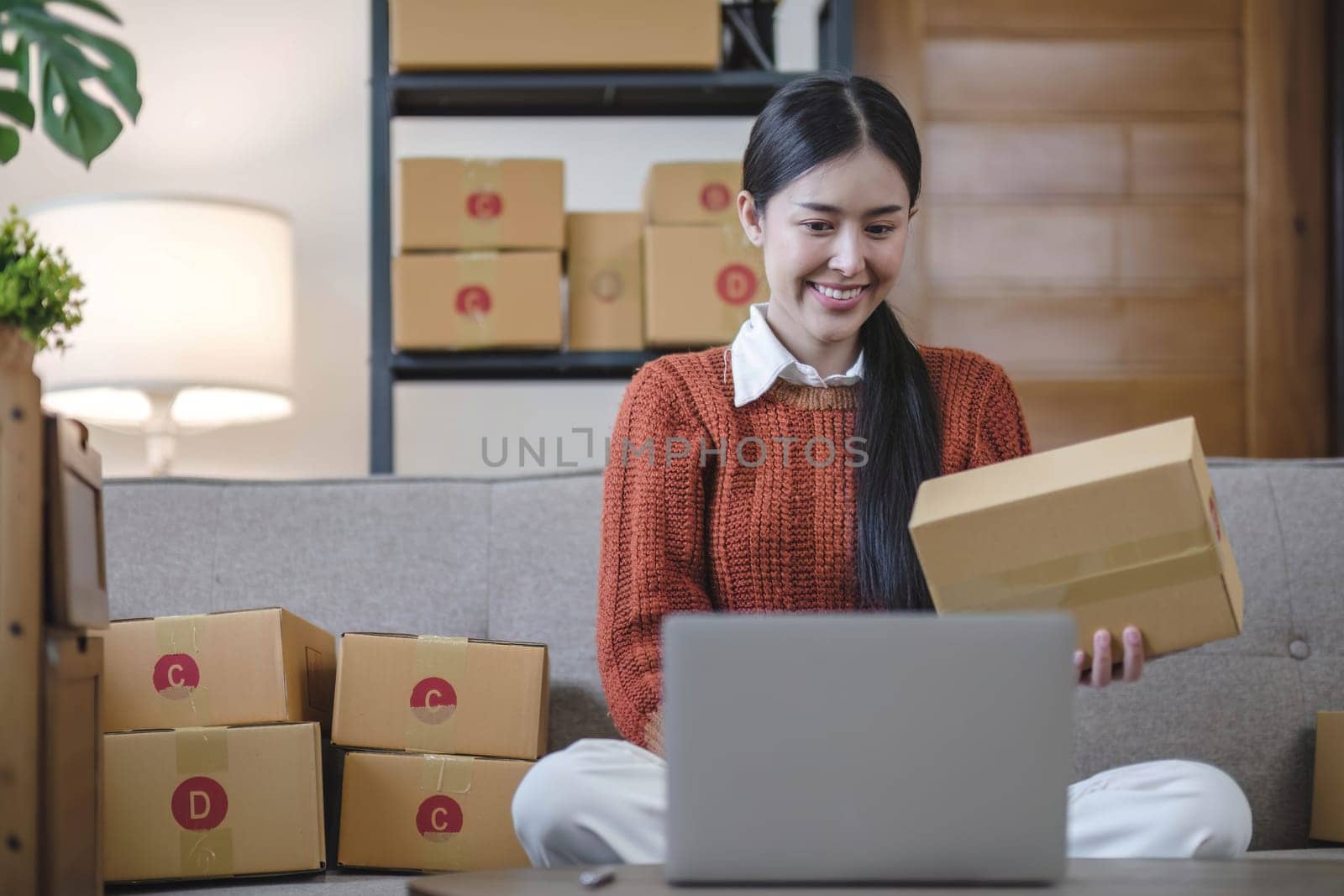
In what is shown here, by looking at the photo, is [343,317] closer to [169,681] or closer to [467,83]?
[467,83]

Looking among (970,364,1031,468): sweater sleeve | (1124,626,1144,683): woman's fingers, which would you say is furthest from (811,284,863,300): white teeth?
(1124,626,1144,683): woman's fingers

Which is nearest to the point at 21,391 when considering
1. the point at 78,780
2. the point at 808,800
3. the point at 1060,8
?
the point at 78,780

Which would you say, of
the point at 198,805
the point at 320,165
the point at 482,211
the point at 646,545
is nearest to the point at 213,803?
the point at 198,805

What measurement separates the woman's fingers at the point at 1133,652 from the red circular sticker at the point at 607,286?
1282mm

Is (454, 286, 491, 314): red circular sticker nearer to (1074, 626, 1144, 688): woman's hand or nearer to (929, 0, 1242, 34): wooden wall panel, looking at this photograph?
(929, 0, 1242, 34): wooden wall panel

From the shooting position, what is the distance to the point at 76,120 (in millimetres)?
1192

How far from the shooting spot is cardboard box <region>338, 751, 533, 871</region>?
157cm

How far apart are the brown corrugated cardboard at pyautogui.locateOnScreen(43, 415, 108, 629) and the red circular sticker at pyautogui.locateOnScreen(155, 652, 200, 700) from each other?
28 centimetres

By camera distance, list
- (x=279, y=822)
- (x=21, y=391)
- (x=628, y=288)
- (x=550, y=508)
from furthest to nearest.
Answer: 1. (x=628, y=288)
2. (x=550, y=508)
3. (x=279, y=822)
4. (x=21, y=391)

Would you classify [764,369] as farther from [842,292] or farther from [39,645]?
[39,645]

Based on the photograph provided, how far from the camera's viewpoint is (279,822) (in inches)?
59.1

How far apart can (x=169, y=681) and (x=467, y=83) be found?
3.83ft

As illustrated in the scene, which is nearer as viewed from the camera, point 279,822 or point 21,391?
point 21,391

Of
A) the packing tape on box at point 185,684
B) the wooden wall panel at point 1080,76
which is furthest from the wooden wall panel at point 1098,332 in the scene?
the packing tape on box at point 185,684
